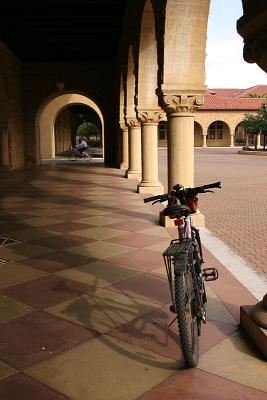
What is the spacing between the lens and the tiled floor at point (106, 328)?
102 inches

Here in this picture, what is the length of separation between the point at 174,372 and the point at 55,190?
10015 millimetres

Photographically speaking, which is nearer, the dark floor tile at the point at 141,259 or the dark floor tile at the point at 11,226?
the dark floor tile at the point at 141,259

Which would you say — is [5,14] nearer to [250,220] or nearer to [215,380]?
[250,220]

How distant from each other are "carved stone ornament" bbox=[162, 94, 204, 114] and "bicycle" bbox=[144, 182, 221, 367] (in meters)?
4.02

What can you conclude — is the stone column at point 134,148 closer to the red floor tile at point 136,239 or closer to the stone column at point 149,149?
the stone column at point 149,149

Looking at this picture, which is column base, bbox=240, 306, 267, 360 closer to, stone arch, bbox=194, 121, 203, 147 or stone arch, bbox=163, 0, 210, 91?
stone arch, bbox=163, 0, 210, 91

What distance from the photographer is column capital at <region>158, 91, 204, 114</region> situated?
6934 millimetres

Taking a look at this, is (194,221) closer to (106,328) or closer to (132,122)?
(106,328)

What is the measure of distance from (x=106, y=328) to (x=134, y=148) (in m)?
11.6

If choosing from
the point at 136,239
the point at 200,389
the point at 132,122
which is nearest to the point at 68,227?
the point at 136,239

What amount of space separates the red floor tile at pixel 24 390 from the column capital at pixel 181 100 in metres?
5.11

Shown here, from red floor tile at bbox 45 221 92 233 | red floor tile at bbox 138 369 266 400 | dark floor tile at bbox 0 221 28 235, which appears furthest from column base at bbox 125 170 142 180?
red floor tile at bbox 138 369 266 400

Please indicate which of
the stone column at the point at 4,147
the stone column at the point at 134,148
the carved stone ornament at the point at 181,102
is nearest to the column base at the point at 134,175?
the stone column at the point at 134,148

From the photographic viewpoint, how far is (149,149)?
Result: 10.7 meters
